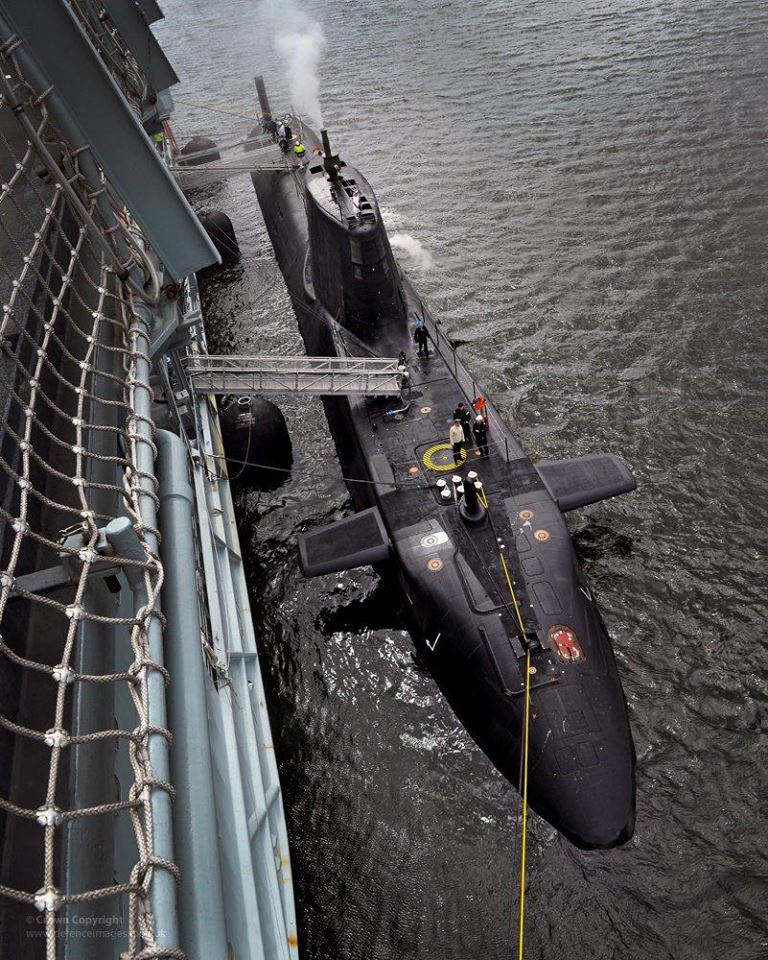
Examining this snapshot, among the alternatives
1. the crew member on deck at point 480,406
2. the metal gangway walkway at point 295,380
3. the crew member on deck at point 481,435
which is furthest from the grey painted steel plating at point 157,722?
A: the crew member on deck at point 480,406

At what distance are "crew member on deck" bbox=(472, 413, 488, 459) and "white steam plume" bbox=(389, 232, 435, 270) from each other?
52.3 feet

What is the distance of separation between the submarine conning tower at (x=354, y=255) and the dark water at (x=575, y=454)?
15.3 feet

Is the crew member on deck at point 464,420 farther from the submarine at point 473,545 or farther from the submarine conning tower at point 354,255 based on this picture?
the submarine conning tower at point 354,255

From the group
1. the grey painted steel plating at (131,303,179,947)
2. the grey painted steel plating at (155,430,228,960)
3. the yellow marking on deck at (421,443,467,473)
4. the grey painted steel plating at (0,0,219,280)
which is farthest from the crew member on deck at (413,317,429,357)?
the grey painted steel plating at (155,430,228,960)

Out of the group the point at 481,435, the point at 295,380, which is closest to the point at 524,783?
the point at 481,435

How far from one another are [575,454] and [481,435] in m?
5.53

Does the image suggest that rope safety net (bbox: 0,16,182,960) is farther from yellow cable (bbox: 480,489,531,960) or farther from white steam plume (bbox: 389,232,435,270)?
white steam plume (bbox: 389,232,435,270)

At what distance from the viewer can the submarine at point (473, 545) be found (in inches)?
551

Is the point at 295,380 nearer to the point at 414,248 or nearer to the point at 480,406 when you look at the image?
the point at 480,406

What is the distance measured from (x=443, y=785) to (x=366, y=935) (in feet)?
10.8

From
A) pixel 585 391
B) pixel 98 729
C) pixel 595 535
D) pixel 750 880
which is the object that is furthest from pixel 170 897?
pixel 585 391

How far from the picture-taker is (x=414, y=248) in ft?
112

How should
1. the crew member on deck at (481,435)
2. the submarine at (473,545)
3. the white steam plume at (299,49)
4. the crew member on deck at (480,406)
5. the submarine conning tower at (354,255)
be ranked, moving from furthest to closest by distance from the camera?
the white steam plume at (299,49) → the submarine conning tower at (354,255) → the crew member on deck at (480,406) → the crew member on deck at (481,435) → the submarine at (473,545)

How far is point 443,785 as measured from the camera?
15898 millimetres
